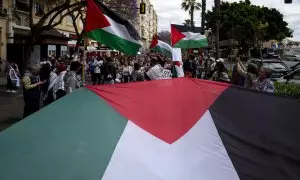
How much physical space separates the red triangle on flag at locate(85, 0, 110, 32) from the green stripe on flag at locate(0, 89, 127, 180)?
2668 mm

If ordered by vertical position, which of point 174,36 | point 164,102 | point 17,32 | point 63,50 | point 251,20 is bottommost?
point 164,102

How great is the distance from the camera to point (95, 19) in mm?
6094

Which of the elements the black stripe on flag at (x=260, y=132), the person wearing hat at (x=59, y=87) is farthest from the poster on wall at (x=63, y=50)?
the black stripe on flag at (x=260, y=132)

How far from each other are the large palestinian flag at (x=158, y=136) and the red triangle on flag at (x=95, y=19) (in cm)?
247

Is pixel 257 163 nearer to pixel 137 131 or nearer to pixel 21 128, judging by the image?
pixel 137 131

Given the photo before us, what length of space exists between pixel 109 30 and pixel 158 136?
330cm

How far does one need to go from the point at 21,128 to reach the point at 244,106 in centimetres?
181

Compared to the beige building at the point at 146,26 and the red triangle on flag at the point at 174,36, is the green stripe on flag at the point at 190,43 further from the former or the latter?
the beige building at the point at 146,26

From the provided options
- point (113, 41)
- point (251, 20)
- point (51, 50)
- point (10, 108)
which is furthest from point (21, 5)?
point (251, 20)

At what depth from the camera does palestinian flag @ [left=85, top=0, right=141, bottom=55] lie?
6.05 m

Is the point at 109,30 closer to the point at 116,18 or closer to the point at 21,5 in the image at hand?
the point at 116,18

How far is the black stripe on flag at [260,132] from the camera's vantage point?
10.3ft

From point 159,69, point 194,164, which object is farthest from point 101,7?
point 194,164

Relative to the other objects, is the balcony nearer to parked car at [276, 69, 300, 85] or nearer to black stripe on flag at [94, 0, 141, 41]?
parked car at [276, 69, 300, 85]
